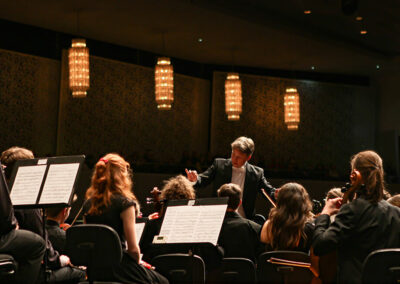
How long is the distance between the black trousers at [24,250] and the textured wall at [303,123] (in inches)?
367

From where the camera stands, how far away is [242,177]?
20.5 ft

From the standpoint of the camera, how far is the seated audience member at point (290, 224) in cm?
421

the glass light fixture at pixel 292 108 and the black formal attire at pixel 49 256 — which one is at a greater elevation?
the glass light fixture at pixel 292 108

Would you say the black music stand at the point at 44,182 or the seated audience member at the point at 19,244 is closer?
the seated audience member at the point at 19,244

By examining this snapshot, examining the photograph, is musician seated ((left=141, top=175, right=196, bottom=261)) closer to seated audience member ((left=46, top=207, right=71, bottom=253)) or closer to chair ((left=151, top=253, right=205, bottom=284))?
chair ((left=151, top=253, right=205, bottom=284))

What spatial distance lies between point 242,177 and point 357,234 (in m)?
2.92

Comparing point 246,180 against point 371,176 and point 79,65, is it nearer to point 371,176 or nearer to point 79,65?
point 371,176

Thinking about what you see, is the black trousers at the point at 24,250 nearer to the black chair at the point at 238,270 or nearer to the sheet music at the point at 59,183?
the sheet music at the point at 59,183

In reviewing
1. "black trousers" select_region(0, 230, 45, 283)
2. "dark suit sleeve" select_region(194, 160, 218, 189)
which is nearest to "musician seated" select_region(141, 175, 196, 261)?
"dark suit sleeve" select_region(194, 160, 218, 189)

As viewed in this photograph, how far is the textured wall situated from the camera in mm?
12672

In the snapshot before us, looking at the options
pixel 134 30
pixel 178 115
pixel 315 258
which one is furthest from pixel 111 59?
pixel 315 258

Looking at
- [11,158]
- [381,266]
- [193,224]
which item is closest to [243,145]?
[193,224]

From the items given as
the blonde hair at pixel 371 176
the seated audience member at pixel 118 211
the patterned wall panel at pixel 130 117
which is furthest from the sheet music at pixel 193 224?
the patterned wall panel at pixel 130 117

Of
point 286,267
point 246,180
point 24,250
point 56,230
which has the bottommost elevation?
point 286,267
